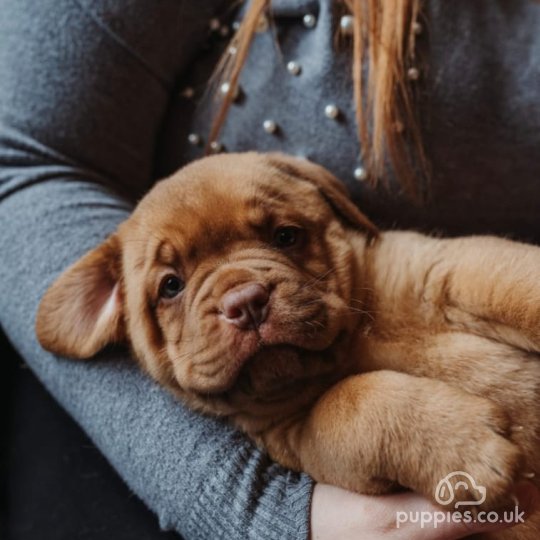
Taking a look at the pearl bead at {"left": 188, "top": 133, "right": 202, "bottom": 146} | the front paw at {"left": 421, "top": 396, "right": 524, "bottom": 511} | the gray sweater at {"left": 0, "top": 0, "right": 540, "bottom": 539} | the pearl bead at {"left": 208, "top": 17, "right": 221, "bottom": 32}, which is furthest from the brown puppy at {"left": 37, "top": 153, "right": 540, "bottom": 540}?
the pearl bead at {"left": 208, "top": 17, "right": 221, "bottom": 32}

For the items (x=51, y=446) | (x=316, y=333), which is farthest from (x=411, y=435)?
(x=51, y=446)

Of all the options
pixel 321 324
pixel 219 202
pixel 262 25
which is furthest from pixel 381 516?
pixel 262 25

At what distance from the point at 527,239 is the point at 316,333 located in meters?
0.76

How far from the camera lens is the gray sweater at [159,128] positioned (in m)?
1.43

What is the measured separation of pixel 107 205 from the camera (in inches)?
67.4

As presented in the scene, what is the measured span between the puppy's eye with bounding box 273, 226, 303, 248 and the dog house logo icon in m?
0.55

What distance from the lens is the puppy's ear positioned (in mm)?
1469

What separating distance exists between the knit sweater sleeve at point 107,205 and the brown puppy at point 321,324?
0.07m

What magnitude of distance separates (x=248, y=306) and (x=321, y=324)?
135mm

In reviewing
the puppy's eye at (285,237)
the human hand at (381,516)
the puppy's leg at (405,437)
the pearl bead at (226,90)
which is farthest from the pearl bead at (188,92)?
the human hand at (381,516)

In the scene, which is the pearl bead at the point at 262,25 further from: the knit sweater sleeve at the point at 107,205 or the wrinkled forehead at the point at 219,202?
the wrinkled forehead at the point at 219,202

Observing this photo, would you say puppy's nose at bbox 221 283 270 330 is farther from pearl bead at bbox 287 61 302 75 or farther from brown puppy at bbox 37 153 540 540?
pearl bead at bbox 287 61 302 75

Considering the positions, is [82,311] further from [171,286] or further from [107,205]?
[107,205]

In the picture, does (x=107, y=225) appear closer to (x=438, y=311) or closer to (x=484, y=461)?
(x=438, y=311)
